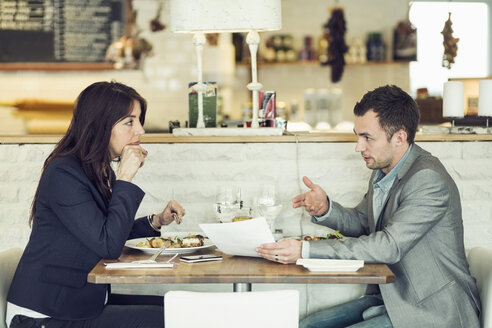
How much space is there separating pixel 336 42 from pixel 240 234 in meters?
4.28

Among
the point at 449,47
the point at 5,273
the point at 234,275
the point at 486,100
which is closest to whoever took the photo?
the point at 234,275

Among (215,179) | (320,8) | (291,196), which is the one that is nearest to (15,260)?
(215,179)

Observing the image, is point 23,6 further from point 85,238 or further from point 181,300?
point 181,300

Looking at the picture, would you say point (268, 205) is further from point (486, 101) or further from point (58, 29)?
point (58, 29)

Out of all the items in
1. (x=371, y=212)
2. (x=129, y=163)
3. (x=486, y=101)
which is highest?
(x=486, y=101)

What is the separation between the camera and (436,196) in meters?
2.28

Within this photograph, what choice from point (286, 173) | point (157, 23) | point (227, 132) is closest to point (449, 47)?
point (286, 173)

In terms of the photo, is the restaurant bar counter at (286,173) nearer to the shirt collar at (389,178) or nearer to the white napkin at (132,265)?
the shirt collar at (389,178)

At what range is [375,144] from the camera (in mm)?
2449

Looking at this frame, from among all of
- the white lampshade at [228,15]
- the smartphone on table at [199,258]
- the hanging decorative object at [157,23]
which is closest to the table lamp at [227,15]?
the white lampshade at [228,15]

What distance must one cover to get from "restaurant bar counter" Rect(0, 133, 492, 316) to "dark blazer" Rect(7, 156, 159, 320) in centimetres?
82

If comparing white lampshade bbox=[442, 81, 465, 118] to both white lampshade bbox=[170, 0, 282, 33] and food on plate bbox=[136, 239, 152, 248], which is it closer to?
Result: white lampshade bbox=[170, 0, 282, 33]

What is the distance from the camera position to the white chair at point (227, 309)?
1.76 m

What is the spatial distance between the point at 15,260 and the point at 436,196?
1.52m
